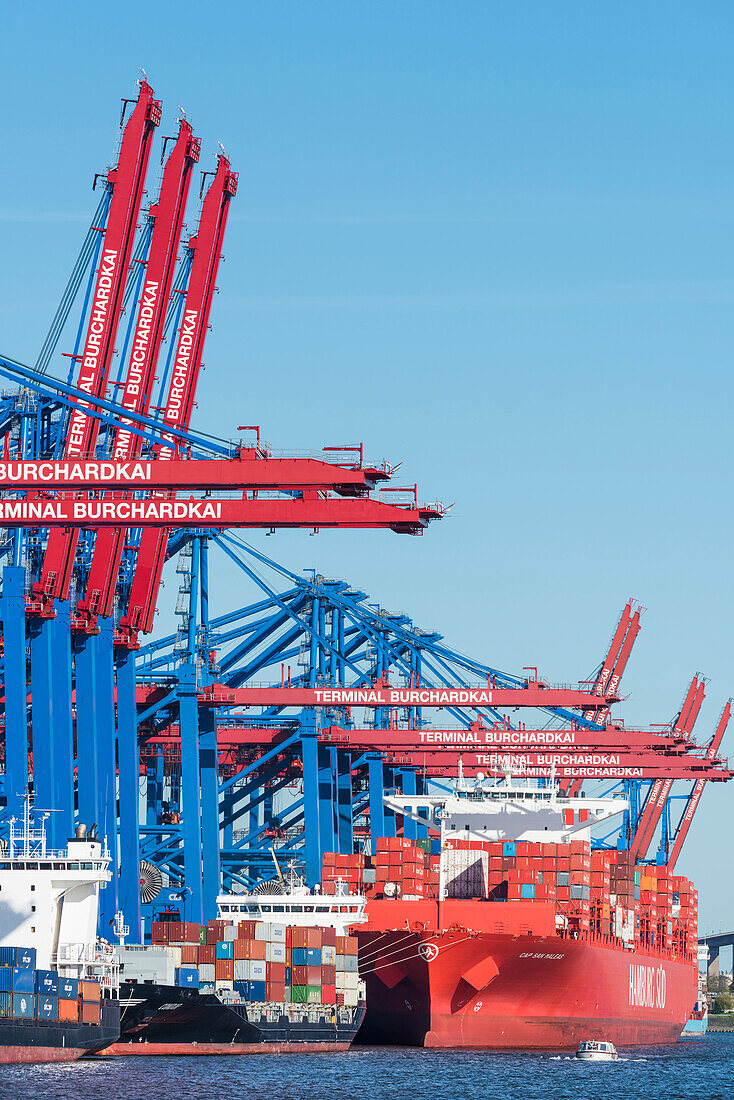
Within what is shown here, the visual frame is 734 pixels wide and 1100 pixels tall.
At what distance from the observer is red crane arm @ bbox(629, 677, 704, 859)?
104562 millimetres

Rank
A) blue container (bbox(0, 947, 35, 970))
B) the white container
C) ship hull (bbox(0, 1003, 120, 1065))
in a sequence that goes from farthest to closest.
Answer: the white container → blue container (bbox(0, 947, 35, 970)) → ship hull (bbox(0, 1003, 120, 1065))

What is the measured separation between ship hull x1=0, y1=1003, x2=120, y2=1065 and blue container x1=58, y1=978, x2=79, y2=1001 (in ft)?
2.04

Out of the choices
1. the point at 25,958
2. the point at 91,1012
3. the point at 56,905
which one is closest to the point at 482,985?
the point at 91,1012

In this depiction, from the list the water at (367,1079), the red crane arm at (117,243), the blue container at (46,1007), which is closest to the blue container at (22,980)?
the blue container at (46,1007)

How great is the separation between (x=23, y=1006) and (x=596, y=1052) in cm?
1977

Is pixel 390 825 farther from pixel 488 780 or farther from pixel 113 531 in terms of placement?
pixel 113 531

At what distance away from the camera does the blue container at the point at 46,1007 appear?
41.0m

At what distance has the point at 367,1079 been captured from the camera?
42688 millimetres

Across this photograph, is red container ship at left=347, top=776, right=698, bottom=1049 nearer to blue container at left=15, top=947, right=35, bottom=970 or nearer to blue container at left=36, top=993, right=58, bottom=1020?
blue container at left=36, top=993, right=58, bottom=1020

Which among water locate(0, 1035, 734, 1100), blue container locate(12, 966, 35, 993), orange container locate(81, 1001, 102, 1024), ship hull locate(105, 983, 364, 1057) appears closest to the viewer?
water locate(0, 1035, 734, 1100)

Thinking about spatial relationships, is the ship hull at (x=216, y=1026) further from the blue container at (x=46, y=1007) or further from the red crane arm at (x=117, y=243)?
the red crane arm at (x=117, y=243)

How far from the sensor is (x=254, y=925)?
49781 mm

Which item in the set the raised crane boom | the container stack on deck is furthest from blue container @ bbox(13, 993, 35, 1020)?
the raised crane boom

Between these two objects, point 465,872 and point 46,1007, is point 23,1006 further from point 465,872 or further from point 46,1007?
point 465,872
